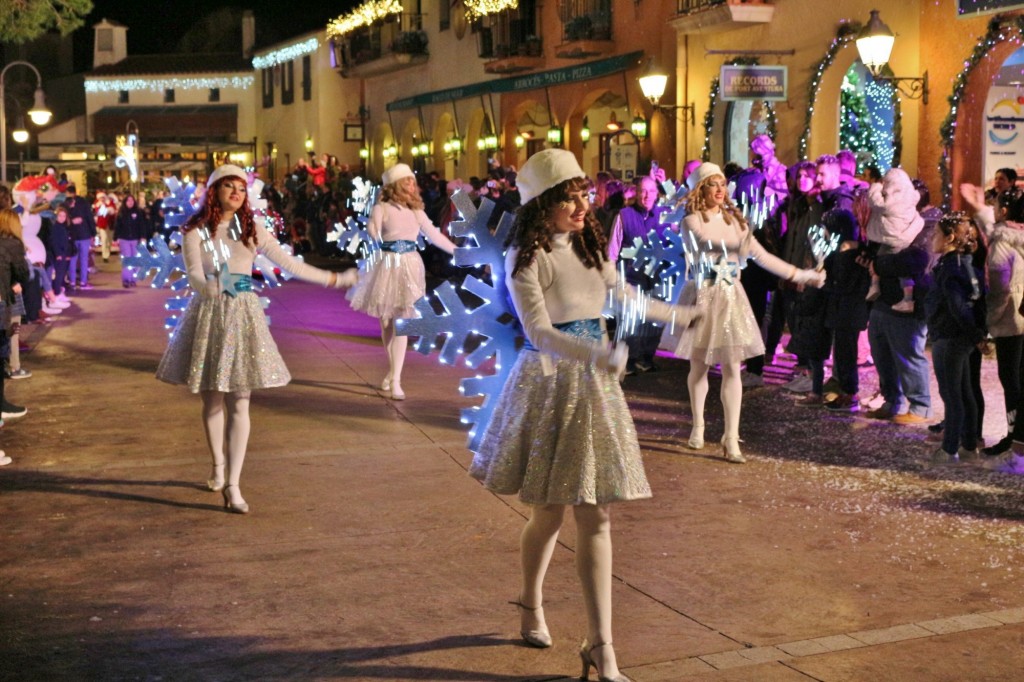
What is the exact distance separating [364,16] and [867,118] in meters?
26.0

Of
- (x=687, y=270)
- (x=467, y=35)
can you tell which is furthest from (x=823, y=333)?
(x=467, y=35)

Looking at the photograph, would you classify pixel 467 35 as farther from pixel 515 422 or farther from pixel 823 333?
pixel 515 422

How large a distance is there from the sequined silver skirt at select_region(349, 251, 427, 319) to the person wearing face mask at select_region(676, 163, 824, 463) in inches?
135

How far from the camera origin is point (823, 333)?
1111 centimetres

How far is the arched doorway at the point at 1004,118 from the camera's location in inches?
627

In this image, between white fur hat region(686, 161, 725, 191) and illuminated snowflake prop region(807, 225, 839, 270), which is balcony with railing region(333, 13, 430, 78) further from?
white fur hat region(686, 161, 725, 191)

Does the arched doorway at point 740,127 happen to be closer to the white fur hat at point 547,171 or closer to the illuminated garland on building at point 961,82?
the illuminated garland on building at point 961,82

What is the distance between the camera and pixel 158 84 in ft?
247

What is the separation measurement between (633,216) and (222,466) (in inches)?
232

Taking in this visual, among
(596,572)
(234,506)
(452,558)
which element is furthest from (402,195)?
(596,572)

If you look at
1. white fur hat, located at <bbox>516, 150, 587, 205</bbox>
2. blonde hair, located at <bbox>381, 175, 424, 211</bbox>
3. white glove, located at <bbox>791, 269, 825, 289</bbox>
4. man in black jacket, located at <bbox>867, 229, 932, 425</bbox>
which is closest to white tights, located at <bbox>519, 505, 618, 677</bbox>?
white fur hat, located at <bbox>516, 150, 587, 205</bbox>

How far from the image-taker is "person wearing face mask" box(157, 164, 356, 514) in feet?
24.9

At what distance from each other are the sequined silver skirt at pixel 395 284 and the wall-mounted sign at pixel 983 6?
741 cm

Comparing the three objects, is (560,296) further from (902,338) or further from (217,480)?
(902,338)
